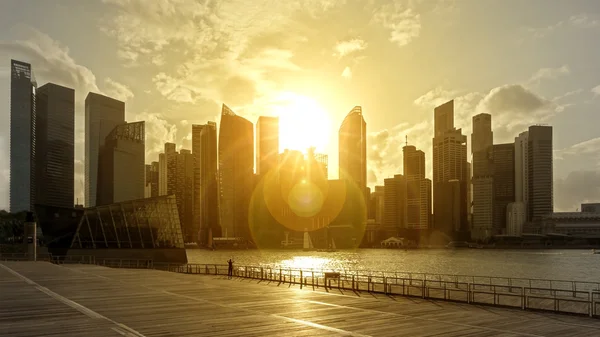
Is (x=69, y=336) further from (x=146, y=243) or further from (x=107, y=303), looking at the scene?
(x=146, y=243)

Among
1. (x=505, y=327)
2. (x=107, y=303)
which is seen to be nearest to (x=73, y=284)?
(x=107, y=303)

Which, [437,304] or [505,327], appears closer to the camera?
[505,327]

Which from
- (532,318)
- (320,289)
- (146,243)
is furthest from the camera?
(146,243)

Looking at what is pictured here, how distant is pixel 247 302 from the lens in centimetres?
2889

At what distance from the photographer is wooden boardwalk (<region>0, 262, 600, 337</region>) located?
807 inches

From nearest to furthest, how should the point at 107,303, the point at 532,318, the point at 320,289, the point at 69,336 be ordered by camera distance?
the point at 69,336
the point at 532,318
the point at 107,303
the point at 320,289

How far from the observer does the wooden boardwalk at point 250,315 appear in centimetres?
2050

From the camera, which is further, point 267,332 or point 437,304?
point 437,304

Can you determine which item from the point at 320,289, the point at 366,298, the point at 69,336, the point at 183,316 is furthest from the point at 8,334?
the point at 320,289

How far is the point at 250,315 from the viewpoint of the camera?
24281mm

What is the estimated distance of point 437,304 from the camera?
28.8 metres

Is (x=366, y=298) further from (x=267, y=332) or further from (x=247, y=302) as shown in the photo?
(x=267, y=332)

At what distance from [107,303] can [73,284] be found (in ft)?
38.7

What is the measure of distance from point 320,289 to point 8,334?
70.6 ft
